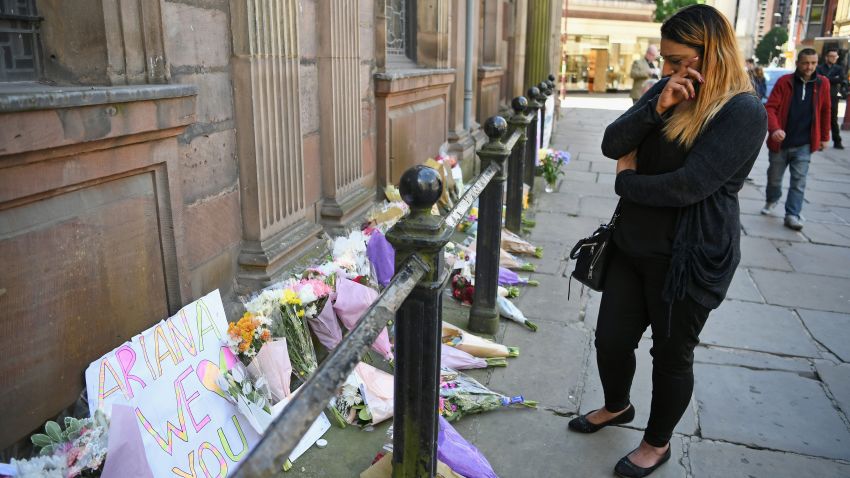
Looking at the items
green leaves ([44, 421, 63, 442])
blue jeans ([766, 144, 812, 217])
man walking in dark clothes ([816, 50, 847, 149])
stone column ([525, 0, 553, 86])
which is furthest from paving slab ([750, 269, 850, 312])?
stone column ([525, 0, 553, 86])

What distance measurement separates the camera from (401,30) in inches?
254

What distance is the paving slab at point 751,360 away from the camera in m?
3.65

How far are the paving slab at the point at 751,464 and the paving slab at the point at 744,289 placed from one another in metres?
2.08

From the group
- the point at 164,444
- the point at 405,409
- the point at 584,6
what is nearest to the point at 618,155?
the point at 405,409

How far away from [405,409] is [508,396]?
1259mm

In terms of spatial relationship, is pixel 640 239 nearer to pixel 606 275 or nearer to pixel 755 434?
pixel 606 275

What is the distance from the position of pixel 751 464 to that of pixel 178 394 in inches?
92.7

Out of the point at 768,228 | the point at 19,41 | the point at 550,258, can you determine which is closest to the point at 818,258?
the point at 768,228

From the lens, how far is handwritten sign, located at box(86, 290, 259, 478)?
7.48ft

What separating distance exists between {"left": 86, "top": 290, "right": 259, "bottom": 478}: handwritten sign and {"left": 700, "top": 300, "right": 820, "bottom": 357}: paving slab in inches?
112

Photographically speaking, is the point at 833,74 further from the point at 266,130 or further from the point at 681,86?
the point at 266,130

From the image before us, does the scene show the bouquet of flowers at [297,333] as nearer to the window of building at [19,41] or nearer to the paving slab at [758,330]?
the window of building at [19,41]

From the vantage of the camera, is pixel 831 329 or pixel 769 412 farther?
pixel 831 329

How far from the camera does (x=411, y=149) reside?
6066 mm
